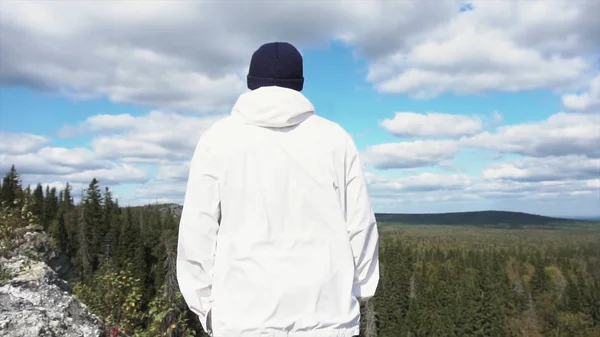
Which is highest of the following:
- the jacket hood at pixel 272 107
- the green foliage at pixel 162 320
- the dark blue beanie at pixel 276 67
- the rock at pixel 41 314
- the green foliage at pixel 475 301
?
the dark blue beanie at pixel 276 67

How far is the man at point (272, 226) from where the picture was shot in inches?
105

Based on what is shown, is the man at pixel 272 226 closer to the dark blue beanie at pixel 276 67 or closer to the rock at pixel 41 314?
the dark blue beanie at pixel 276 67

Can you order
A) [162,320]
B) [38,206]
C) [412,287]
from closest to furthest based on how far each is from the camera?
[162,320], [38,206], [412,287]

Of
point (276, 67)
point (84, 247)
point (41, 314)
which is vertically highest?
point (276, 67)

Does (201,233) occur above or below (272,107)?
below

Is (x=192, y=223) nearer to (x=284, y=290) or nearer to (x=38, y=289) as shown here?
(x=284, y=290)

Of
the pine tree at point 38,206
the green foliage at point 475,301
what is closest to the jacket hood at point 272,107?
the pine tree at point 38,206

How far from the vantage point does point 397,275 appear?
248ft

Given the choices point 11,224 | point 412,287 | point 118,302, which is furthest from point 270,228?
point 412,287

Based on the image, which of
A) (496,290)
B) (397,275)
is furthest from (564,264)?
(397,275)

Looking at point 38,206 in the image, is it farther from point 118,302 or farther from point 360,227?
point 360,227

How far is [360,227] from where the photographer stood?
9.62 feet

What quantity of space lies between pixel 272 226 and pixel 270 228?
2 centimetres

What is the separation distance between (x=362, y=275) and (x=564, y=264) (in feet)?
419
